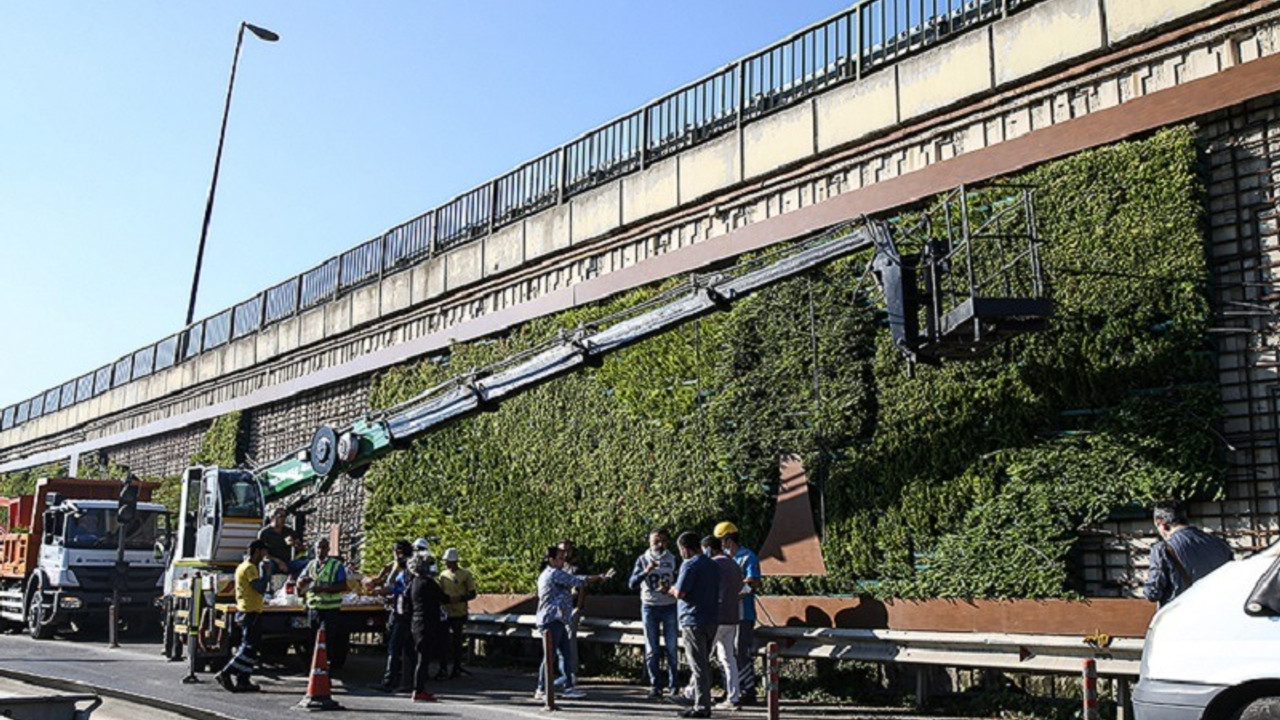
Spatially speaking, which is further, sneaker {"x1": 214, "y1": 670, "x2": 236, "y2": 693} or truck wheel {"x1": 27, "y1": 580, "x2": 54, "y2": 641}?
truck wheel {"x1": 27, "y1": 580, "x2": 54, "y2": 641}

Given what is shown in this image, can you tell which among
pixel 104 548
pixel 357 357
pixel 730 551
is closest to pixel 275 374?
pixel 357 357

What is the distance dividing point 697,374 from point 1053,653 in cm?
643

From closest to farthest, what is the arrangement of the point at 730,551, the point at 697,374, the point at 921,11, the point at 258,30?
the point at 730,551
the point at 921,11
the point at 697,374
the point at 258,30

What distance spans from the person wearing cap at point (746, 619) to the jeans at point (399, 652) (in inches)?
150

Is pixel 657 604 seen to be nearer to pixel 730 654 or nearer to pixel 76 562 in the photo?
pixel 730 654

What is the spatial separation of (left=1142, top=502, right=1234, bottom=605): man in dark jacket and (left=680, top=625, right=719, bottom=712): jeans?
3986mm

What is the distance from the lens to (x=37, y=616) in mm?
22625

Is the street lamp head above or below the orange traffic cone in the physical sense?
above

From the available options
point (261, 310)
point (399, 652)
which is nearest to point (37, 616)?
point (261, 310)

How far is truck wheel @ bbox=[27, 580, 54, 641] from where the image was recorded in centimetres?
2248

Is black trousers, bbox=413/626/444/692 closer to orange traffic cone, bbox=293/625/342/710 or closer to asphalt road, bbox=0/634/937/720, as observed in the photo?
asphalt road, bbox=0/634/937/720

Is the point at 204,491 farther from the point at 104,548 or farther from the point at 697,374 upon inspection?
the point at 697,374

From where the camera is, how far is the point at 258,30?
3656cm

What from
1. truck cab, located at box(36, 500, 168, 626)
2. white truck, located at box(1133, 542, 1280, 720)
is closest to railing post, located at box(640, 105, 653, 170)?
truck cab, located at box(36, 500, 168, 626)
